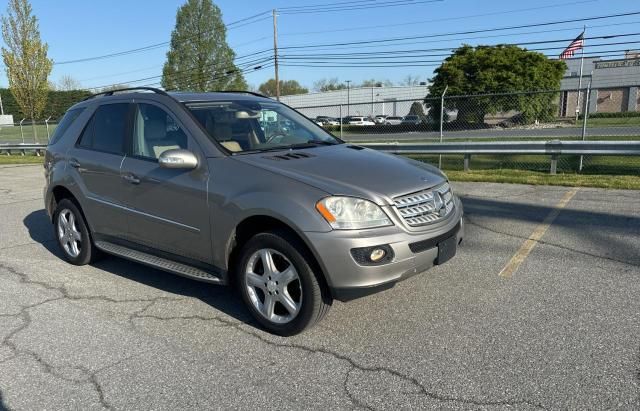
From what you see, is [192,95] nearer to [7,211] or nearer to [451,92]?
[7,211]

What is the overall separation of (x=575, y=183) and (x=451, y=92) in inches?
1155

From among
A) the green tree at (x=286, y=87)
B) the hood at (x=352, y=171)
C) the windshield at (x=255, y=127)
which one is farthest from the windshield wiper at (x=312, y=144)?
the green tree at (x=286, y=87)

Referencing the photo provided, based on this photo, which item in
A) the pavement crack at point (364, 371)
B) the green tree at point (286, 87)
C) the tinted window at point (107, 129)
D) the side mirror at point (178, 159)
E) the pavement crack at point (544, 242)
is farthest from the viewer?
the green tree at point (286, 87)

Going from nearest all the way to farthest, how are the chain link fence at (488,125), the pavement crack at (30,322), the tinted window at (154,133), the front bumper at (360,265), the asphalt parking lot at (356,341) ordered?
the asphalt parking lot at (356,341) → the pavement crack at (30,322) → the front bumper at (360,265) → the tinted window at (154,133) → the chain link fence at (488,125)

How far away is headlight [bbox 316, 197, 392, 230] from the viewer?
3.12m

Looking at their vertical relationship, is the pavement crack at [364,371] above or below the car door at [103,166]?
below

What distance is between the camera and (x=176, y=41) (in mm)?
58531

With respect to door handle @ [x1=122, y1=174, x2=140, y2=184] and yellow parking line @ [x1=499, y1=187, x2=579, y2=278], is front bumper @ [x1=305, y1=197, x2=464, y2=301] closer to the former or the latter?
yellow parking line @ [x1=499, y1=187, x2=579, y2=278]

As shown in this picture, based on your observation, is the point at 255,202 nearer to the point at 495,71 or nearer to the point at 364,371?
the point at 364,371

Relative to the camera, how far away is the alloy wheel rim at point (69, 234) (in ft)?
16.7

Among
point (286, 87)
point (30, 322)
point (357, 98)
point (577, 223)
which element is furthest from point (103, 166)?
point (286, 87)

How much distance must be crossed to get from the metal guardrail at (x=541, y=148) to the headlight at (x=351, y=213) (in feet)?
18.8

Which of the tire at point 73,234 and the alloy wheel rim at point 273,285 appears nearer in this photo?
the alloy wheel rim at point 273,285

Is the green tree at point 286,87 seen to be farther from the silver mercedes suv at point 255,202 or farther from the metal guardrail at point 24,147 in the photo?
the silver mercedes suv at point 255,202
